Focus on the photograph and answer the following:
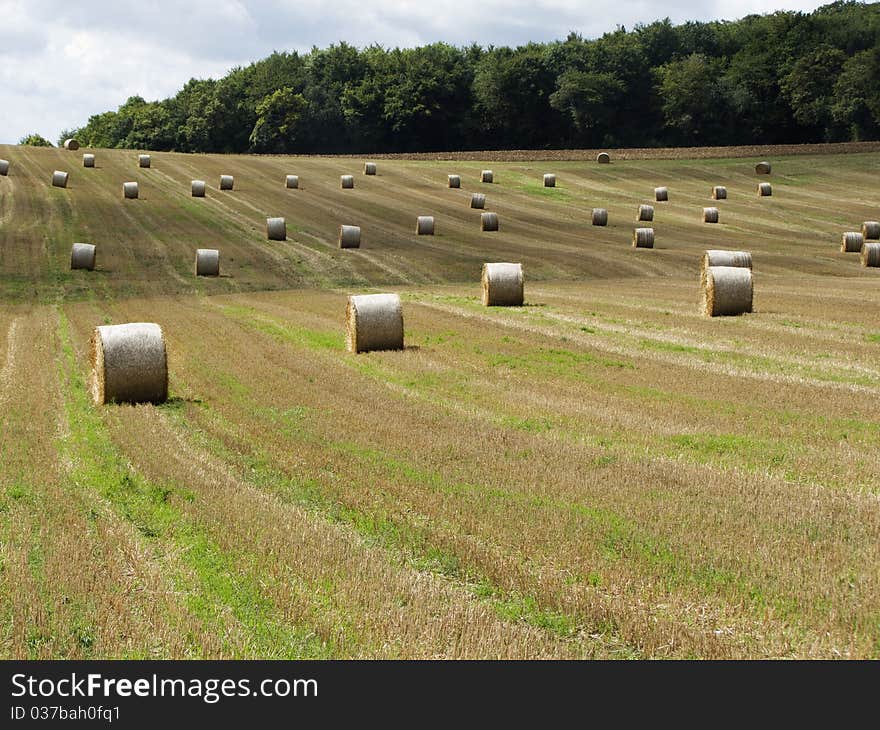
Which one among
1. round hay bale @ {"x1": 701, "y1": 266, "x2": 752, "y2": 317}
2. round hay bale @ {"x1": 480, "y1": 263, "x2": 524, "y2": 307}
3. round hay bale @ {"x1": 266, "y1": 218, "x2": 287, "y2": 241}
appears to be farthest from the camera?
round hay bale @ {"x1": 266, "y1": 218, "x2": 287, "y2": 241}

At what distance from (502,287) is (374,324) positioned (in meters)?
8.67

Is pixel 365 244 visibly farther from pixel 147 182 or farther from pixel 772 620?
pixel 772 620

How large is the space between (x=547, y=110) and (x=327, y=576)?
11831cm

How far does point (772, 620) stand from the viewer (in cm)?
747

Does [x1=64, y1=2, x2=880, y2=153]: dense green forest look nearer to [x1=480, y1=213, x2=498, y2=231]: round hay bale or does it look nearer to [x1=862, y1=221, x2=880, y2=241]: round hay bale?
[x1=862, y1=221, x2=880, y2=241]: round hay bale

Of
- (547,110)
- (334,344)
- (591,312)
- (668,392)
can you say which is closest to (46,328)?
(334,344)

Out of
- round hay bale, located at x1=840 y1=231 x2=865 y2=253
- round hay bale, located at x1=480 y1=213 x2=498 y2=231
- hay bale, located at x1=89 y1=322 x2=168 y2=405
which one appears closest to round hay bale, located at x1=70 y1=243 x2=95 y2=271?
round hay bale, located at x1=480 y1=213 x2=498 y2=231

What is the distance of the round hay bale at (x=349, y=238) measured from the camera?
4522 centimetres

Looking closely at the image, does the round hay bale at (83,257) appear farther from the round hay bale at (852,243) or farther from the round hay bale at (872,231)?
the round hay bale at (872,231)

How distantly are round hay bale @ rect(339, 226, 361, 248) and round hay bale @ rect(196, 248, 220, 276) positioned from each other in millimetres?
7820

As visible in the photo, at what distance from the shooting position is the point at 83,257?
37938mm

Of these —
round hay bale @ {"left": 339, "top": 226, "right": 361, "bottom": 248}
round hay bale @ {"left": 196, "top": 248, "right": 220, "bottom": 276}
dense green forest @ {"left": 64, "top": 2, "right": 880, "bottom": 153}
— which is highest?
dense green forest @ {"left": 64, "top": 2, "right": 880, "bottom": 153}

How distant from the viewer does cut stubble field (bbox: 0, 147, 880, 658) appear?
7.51 meters

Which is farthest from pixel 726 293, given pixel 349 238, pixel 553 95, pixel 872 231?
pixel 553 95
